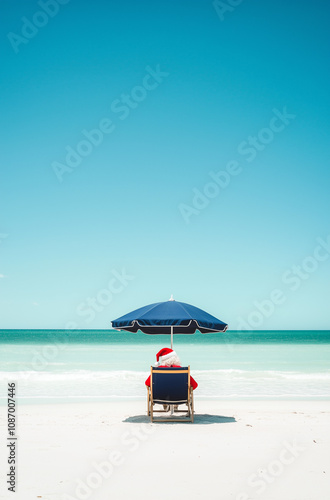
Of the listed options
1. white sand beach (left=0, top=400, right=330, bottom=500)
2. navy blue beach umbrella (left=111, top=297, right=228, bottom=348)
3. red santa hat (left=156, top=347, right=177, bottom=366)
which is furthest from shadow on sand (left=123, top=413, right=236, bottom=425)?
navy blue beach umbrella (left=111, top=297, right=228, bottom=348)

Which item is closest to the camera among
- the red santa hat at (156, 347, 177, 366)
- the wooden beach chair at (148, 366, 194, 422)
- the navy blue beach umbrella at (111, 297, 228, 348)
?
the navy blue beach umbrella at (111, 297, 228, 348)

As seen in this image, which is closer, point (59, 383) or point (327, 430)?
point (327, 430)

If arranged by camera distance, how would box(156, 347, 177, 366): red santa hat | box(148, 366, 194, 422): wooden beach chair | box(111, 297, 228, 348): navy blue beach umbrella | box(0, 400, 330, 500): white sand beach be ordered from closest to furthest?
box(0, 400, 330, 500): white sand beach, box(111, 297, 228, 348): navy blue beach umbrella, box(148, 366, 194, 422): wooden beach chair, box(156, 347, 177, 366): red santa hat

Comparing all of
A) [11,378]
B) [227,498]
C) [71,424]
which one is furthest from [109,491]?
[11,378]

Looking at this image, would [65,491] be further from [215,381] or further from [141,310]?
[215,381]

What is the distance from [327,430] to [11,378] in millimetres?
10887

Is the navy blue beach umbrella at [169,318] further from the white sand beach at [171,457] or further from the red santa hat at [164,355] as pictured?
the white sand beach at [171,457]

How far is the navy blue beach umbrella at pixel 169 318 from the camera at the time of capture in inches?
263

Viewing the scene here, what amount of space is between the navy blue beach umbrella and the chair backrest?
65 cm

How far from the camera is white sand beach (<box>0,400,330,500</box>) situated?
3920 mm

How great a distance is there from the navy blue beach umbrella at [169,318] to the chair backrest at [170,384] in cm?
65

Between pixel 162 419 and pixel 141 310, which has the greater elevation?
pixel 141 310

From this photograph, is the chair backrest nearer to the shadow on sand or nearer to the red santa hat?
the red santa hat

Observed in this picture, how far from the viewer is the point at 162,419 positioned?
7289 millimetres
